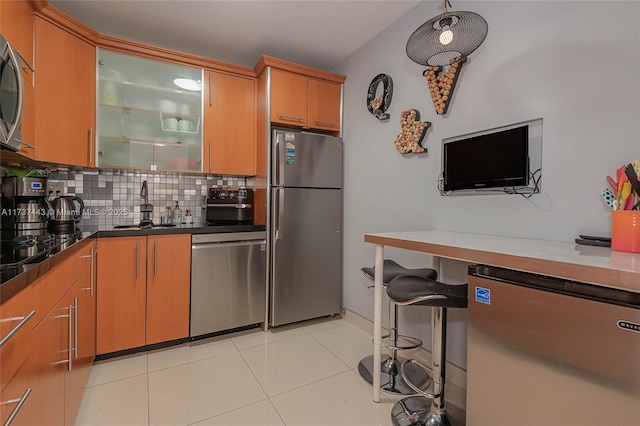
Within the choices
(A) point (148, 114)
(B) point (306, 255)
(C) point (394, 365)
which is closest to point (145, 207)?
(A) point (148, 114)

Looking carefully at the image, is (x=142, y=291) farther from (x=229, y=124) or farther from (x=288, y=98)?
(x=288, y=98)

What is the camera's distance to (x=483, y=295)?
43.5 inches

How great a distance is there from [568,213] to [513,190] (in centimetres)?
27

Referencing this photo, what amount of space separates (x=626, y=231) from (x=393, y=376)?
146 cm

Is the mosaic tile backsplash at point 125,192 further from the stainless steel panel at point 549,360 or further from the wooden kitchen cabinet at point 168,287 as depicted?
the stainless steel panel at point 549,360

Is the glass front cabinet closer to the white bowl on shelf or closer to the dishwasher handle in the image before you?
the white bowl on shelf

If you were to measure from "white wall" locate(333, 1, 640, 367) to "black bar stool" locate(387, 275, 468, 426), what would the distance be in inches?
18.0

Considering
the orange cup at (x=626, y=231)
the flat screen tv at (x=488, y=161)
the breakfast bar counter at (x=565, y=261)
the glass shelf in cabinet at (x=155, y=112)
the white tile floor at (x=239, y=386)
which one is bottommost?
the white tile floor at (x=239, y=386)

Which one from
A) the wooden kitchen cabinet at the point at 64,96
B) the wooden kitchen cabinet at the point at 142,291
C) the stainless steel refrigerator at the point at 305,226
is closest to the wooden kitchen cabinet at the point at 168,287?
the wooden kitchen cabinet at the point at 142,291

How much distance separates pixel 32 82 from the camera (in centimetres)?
189

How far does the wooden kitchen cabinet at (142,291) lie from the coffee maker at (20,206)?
15.3 inches

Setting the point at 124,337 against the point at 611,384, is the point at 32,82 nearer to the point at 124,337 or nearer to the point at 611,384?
the point at 124,337

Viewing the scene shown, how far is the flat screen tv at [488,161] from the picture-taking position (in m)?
1.54

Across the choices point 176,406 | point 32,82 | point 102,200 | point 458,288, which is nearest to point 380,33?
point 458,288
